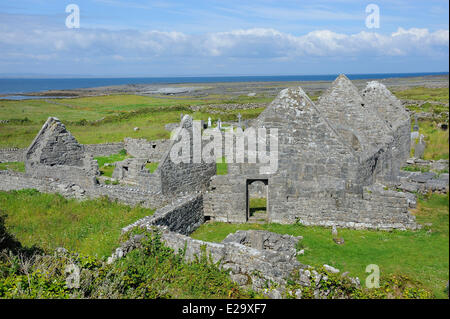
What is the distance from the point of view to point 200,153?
14.0 m

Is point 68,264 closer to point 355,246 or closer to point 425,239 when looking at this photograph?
point 355,246

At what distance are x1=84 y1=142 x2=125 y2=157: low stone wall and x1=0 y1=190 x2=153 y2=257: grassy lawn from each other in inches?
525

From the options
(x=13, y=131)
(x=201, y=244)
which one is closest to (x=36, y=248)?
(x=201, y=244)

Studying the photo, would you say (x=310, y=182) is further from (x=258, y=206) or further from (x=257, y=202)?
(x=257, y=202)

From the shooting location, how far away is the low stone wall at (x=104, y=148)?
28375 mm

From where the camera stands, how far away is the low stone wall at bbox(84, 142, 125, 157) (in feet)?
93.1

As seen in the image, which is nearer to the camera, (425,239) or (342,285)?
(342,285)

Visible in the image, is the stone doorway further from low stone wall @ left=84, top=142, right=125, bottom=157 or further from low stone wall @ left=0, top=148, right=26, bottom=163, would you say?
low stone wall @ left=0, top=148, right=26, bottom=163

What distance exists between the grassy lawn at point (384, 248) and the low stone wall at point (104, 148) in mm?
18479

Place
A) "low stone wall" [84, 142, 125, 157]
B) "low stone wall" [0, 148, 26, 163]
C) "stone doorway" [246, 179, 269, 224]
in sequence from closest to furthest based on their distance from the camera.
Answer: "stone doorway" [246, 179, 269, 224]
"low stone wall" [0, 148, 26, 163]
"low stone wall" [84, 142, 125, 157]

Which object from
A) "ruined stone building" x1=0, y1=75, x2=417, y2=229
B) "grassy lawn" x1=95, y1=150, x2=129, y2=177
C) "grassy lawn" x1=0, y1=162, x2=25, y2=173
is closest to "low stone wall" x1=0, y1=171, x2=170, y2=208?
"ruined stone building" x1=0, y1=75, x2=417, y2=229

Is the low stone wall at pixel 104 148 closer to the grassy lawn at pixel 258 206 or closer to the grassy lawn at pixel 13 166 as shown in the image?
the grassy lawn at pixel 13 166

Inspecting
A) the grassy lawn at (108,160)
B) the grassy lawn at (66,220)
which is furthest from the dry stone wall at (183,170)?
the grassy lawn at (108,160)
